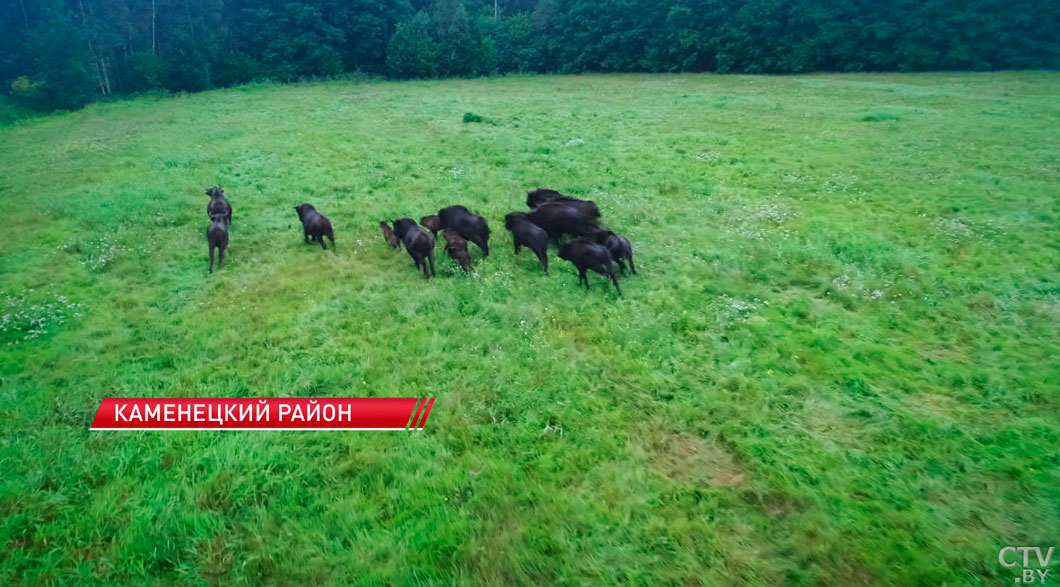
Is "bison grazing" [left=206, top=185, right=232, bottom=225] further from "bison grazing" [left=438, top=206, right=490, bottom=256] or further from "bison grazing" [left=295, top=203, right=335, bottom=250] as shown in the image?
"bison grazing" [left=438, top=206, right=490, bottom=256]

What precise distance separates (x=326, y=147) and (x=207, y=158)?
11.6ft

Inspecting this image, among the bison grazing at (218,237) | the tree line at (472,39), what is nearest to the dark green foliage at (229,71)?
the tree line at (472,39)

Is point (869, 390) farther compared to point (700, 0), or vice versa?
point (700, 0)

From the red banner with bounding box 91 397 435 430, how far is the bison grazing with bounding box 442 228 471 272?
11.2 feet

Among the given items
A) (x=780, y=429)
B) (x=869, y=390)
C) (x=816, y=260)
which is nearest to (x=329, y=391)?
(x=780, y=429)

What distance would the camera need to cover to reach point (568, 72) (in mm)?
51312

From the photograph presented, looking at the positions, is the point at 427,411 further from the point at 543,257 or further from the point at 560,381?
the point at 543,257

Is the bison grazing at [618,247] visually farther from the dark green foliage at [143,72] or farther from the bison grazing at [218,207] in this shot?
the dark green foliage at [143,72]

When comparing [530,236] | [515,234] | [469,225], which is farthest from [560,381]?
[469,225]

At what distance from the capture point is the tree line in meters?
35.0

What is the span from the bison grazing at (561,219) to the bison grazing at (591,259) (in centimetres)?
130

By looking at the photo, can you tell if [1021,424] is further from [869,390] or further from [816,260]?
[816,260]

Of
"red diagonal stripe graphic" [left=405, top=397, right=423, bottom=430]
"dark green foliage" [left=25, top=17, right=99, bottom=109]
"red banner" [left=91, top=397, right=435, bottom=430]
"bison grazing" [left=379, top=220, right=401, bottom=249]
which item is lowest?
"red banner" [left=91, top=397, right=435, bottom=430]

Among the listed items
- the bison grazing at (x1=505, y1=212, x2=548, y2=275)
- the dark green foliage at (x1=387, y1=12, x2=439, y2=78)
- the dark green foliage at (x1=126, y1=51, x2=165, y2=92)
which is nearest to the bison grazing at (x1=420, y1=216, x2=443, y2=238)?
the bison grazing at (x1=505, y1=212, x2=548, y2=275)
